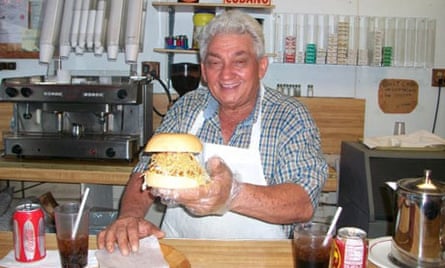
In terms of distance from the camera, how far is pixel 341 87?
9.39 ft

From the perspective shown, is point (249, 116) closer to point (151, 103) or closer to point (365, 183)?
point (365, 183)

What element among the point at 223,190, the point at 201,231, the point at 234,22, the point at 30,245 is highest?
the point at 234,22

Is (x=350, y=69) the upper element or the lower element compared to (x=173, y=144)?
upper

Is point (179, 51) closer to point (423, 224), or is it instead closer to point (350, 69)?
point (350, 69)

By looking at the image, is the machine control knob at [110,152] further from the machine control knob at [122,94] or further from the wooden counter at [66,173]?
the machine control knob at [122,94]

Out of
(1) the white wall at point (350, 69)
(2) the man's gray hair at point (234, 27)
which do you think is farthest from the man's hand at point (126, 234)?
(1) the white wall at point (350, 69)

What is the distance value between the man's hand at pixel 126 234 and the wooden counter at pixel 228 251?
4 cm

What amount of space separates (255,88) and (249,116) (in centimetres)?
10

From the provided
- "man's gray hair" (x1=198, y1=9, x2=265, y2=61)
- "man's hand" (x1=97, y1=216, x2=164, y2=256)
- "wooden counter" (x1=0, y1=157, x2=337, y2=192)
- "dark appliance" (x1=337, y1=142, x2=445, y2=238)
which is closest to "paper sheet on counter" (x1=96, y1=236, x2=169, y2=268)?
"man's hand" (x1=97, y1=216, x2=164, y2=256)

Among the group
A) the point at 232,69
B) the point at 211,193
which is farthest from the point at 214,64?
the point at 211,193

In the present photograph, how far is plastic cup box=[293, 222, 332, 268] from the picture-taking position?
1054 millimetres

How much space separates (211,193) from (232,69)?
64 centimetres

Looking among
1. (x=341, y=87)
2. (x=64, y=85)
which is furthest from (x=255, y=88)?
(x=341, y=87)

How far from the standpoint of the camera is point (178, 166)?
44.8 inches
